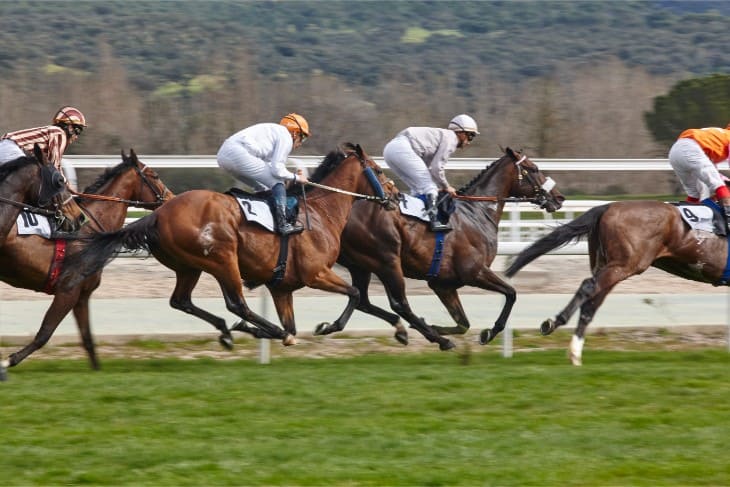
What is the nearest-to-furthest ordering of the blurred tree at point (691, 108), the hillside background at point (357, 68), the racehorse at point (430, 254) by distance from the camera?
1. the racehorse at point (430, 254)
2. the hillside background at point (357, 68)
3. the blurred tree at point (691, 108)

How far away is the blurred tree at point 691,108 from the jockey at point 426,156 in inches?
708

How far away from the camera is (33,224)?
816 centimetres

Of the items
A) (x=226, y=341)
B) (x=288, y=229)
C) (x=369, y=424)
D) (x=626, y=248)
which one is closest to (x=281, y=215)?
(x=288, y=229)

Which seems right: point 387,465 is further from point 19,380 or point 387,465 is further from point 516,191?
point 516,191

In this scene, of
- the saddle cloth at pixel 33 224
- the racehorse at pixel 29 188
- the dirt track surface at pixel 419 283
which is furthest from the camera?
the dirt track surface at pixel 419 283

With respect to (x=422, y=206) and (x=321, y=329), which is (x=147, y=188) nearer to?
(x=321, y=329)

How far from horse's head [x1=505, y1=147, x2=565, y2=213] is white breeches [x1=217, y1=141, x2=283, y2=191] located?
2.23 meters

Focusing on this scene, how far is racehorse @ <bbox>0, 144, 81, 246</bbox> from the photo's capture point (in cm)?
779

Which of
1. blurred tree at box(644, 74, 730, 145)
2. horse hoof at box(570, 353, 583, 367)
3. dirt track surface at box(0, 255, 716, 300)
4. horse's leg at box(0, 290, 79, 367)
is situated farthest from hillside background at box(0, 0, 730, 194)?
horse hoof at box(570, 353, 583, 367)

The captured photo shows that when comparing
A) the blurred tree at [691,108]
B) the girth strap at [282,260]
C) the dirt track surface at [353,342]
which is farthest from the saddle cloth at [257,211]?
the blurred tree at [691,108]

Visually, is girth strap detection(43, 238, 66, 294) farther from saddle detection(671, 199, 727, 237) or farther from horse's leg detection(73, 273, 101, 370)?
saddle detection(671, 199, 727, 237)

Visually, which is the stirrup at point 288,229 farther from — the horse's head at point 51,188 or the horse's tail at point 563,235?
the horse's tail at point 563,235

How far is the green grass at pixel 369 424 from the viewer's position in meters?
5.20

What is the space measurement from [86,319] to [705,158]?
14.8 feet
